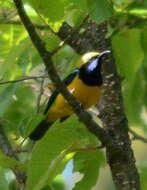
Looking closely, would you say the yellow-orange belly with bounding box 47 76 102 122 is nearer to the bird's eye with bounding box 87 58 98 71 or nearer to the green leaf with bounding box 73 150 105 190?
the bird's eye with bounding box 87 58 98 71

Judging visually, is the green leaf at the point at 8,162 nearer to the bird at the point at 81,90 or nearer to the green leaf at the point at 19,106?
the bird at the point at 81,90

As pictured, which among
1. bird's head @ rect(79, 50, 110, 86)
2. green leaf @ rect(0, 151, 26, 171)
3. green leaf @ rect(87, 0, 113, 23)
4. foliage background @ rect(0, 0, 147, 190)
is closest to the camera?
green leaf @ rect(87, 0, 113, 23)

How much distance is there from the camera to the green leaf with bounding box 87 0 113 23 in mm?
1849

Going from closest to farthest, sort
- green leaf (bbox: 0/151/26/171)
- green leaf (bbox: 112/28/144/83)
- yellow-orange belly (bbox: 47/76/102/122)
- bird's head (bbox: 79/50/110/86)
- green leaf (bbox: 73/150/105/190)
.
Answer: green leaf (bbox: 0/151/26/171) → green leaf (bbox: 73/150/105/190) → green leaf (bbox: 112/28/144/83) → yellow-orange belly (bbox: 47/76/102/122) → bird's head (bbox: 79/50/110/86)

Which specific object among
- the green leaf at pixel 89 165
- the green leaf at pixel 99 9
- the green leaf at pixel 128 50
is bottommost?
the green leaf at pixel 89 165

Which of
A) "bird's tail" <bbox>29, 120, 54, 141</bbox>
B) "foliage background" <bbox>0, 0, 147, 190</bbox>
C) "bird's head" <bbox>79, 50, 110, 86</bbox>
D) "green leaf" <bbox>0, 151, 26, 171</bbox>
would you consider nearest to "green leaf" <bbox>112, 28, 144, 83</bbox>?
"foliage background" <bbox>0, 0, 147, 190</bbox>

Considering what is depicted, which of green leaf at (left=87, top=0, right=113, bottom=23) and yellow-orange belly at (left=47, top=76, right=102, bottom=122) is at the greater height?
green leaf at (left=87, top=0, right=113, bottom=23)

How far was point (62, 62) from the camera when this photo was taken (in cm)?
386

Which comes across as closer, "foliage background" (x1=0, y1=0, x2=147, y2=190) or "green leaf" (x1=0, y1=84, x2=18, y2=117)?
"foliage background" (x1=0, y1=0, x2=147, y2=190)

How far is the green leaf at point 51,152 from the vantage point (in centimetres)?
213

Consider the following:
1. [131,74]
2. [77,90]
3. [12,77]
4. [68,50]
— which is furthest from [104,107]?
[68,50]

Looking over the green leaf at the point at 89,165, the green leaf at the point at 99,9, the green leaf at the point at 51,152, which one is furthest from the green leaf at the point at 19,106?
the green leaf at the point at 99,9

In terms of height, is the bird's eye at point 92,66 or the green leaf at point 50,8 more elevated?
the green leaf at point 50,8

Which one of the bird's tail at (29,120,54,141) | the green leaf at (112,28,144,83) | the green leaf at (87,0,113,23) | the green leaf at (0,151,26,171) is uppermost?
the green leaf at (87,0,113,23)
